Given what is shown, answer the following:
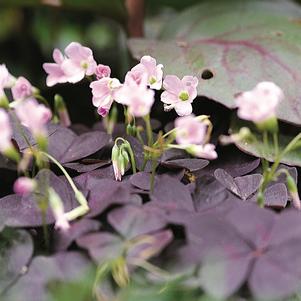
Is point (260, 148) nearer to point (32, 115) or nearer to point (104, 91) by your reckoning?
point (104, 91)

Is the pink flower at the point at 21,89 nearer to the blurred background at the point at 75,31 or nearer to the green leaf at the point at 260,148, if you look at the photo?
the green leaf at the point at 260,148

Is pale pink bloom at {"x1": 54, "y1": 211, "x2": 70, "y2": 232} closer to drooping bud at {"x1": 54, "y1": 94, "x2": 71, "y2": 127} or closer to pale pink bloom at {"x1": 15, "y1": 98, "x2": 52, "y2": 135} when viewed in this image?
pale pink bloom at {"x1": 15, "y1": 98, "x2": 52, "y2": 135}

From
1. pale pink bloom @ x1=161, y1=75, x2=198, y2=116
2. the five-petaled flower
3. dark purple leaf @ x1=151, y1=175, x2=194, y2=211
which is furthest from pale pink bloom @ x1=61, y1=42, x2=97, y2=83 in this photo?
dark purple leaf @ x1=151, y1=175, x2=194, y2=211

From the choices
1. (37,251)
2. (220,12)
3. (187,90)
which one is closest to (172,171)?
(187,90)

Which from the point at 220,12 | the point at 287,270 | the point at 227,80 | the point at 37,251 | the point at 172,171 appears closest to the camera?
the point at 287,270

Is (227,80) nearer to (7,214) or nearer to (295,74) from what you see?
(295,74)
